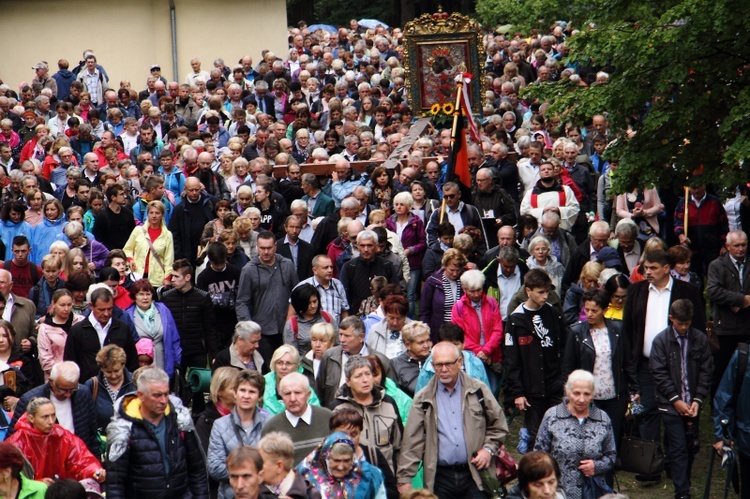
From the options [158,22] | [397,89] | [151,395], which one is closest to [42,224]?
[151,395]

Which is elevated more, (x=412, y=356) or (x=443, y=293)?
(x=443, y=293)

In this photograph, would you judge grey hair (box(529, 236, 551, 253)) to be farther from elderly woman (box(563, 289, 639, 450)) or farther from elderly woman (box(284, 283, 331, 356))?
elderly woman (box(284, 283, 331, 356))

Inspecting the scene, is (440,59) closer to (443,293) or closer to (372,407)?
(443,293)

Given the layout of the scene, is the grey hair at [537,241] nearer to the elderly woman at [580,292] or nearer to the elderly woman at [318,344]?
the elderly woman at [580,292]

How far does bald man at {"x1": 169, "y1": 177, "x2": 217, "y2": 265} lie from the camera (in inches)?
682

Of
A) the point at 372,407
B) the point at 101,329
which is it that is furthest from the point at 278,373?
the point at 101,329

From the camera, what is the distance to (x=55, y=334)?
13.1 m

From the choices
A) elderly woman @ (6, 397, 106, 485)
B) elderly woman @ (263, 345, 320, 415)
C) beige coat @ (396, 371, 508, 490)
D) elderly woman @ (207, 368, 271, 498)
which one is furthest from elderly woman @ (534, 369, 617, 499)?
elderly woman @ (6, 397, 106, 485)

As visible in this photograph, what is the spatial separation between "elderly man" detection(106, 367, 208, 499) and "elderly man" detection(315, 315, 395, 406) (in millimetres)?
2081

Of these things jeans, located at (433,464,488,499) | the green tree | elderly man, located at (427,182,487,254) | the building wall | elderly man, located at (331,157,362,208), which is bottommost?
jeans, located at (433,464,488,499)

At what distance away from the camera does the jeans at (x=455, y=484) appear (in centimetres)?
1032

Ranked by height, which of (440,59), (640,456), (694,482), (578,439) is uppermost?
(440,59)

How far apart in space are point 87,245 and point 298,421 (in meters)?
6.84

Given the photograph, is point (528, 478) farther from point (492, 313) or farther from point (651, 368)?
point (492, 313)
